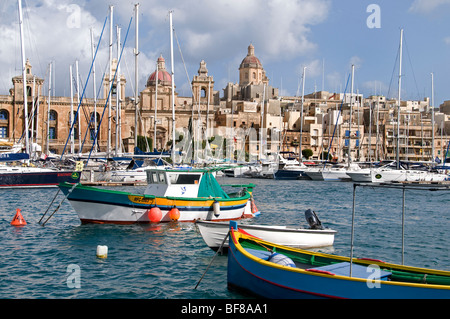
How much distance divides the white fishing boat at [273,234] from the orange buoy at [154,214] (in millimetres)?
4857

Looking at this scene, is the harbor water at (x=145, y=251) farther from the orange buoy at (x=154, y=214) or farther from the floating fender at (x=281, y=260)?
the floating fender at (x=281, y=260)

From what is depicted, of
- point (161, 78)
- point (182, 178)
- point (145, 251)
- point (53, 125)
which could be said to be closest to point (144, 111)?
point (161, 78)

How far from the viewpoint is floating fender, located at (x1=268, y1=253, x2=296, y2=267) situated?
36.3 feet

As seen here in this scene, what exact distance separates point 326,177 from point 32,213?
1414 inches

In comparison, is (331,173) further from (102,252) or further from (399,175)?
(102,252)

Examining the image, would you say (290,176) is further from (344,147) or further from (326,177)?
(344,147)

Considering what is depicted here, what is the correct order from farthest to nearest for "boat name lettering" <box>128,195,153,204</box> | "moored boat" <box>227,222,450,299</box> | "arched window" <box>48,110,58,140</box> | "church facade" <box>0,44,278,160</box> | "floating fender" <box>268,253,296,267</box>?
"arched window" <box>48,110,58,140</box> → "church facade" <box>0,44,278,160</box> → "boat name lettering" <box>128,195,153,204</box> → "floating fender" <box>268,253,296,267</box> → "moored boat" <box>227,222,450,299</box>

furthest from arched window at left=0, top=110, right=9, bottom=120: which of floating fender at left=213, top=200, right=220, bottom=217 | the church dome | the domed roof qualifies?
Answer: floating fender at left=213, top=200, right=220, bottom=217

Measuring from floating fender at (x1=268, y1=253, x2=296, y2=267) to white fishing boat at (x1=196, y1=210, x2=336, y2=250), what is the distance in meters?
3.09

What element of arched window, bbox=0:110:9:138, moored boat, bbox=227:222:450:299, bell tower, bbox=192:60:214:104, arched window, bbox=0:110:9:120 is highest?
bell tower, bbox=192:60:214:104

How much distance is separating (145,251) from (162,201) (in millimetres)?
4095

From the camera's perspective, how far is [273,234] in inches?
595

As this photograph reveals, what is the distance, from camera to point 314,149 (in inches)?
3632

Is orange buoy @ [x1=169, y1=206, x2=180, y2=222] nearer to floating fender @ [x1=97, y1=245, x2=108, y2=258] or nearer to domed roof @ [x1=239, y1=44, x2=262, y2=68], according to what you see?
floating fender @ [x1=97, y1=245, x2=108, y2=258]
